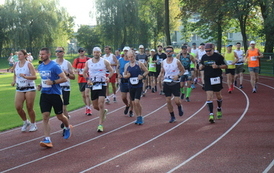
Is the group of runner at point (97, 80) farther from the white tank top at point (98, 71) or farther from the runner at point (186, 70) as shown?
the runner at point (186, 70)

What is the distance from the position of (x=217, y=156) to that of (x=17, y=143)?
4770 mm

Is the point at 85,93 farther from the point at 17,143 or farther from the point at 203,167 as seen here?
the point at 203,167

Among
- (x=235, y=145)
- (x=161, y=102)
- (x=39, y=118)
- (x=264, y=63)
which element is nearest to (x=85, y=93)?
(x=39, y=118)

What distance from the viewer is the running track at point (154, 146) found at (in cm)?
688

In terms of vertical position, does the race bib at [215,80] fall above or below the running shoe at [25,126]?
above

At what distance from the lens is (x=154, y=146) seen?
8.30 meters

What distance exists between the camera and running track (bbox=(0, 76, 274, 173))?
688cm

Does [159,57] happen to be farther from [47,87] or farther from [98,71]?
[47,87]

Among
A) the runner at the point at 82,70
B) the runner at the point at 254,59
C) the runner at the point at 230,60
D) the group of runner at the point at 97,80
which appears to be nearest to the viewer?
the group of runner at the point at 97,80

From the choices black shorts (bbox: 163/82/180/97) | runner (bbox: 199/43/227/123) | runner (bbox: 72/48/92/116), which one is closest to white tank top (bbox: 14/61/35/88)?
runner (bbox: 72/48/92/116)

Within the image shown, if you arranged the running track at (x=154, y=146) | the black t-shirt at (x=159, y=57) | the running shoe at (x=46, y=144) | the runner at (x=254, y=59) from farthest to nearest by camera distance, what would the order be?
the black t-shirt at (x=159, y=57) < the runner at (x=254, y=59) < the running shoe at (x=46, y=144) < the running track at (x=154, y=146)

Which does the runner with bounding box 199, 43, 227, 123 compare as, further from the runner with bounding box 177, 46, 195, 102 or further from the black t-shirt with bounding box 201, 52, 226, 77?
the runner with bounding box 177, 46, 195, 102

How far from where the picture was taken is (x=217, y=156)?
729 cm

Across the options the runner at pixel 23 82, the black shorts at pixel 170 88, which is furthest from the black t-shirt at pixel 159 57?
the runner at pixel 23 82
